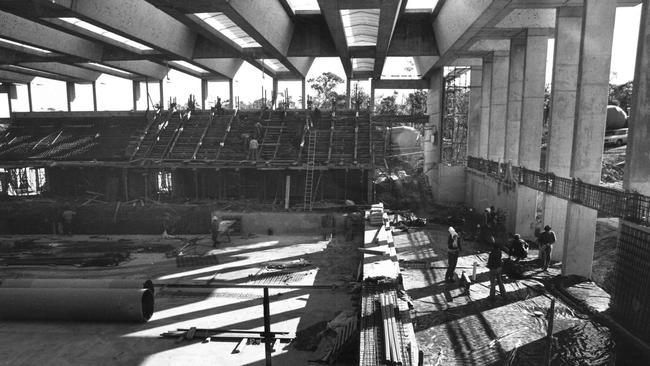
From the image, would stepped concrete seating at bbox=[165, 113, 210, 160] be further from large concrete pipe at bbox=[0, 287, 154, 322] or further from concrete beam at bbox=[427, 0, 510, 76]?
concrete beam at bbox=[427, 0, 510, 76]

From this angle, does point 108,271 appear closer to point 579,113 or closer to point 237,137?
point 237,137

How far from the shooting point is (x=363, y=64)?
35875 mm

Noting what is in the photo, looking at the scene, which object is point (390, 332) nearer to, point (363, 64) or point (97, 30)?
point (97, 30)

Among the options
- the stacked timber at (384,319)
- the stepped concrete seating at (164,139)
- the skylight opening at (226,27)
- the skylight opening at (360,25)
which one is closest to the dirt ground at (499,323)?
the stacked timber at (384,319)

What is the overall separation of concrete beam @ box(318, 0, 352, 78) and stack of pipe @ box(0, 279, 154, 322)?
41.6ft

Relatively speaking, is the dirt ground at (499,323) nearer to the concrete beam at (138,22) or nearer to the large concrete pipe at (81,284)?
the large concrete pipe at (81,284)

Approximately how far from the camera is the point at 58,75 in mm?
36281

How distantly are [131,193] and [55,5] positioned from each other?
12423 millimetres

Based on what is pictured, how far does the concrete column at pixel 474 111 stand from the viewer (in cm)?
2995

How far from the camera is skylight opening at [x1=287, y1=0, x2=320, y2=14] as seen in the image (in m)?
22.0

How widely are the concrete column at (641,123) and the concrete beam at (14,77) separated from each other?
43.3m

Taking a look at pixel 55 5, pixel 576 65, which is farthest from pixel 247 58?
pixel 576 65

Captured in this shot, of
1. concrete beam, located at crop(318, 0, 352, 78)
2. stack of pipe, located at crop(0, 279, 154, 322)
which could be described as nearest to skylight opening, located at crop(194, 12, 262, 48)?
concrete beam, located at crop(318, 0, 352, 78)

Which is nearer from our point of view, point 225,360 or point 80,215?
point 225,360
